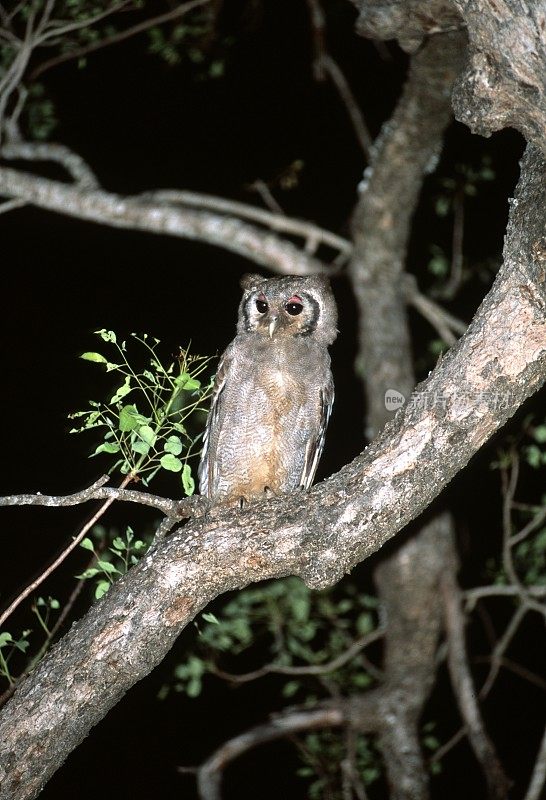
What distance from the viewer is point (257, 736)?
404 cm

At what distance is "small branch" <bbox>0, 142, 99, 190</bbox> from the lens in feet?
15.4

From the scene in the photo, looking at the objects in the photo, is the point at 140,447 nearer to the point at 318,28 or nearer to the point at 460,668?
the point at 460,668

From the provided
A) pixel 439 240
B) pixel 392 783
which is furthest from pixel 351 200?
pixel 392 783

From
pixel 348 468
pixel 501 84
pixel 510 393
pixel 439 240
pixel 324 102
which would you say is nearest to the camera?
pixel 501 84

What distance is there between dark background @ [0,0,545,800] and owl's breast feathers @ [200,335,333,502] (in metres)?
3.36

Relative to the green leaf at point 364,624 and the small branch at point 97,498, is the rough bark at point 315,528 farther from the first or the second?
the green leaf at point 364,624

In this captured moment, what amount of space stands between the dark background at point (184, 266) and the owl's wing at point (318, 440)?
126 inches

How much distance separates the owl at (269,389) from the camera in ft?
11.2

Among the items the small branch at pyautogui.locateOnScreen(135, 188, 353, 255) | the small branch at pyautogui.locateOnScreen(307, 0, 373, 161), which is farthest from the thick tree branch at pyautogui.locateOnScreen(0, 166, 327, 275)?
the small branch at pyautogui.locateOnScreen(307, 0, 373, 161)

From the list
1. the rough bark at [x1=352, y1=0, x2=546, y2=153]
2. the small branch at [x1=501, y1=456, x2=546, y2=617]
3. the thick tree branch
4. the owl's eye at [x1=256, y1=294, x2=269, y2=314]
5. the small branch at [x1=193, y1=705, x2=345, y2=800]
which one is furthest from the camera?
the thick tree branch

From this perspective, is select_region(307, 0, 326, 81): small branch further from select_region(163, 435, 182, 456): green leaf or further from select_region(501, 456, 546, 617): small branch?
select_region(163, 435, 182, 456): green leaf

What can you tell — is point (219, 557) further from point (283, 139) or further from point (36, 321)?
point (283, 139)

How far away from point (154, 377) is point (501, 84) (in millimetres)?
1225

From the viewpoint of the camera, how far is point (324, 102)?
26.9 feet
